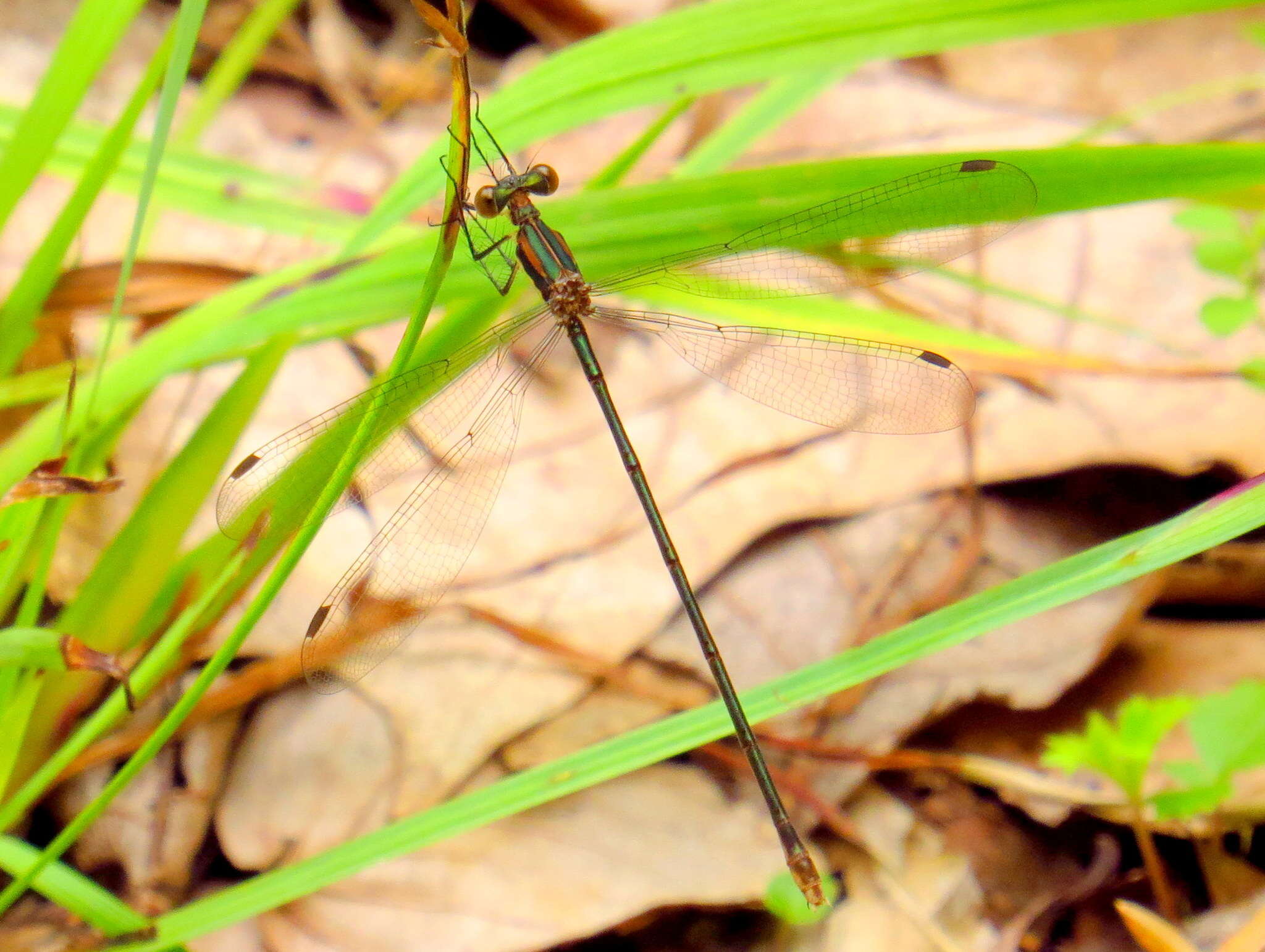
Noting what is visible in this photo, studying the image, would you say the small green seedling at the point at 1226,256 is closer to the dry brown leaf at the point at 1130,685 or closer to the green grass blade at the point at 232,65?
the dry brown leaf at the point at 1130,685

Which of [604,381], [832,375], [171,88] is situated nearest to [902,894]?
[832,375]

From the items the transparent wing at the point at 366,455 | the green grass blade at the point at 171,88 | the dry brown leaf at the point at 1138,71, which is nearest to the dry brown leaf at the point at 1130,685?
the transparent wing at the point at 366,455

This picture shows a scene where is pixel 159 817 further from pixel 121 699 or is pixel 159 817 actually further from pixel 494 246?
pixel 494 246

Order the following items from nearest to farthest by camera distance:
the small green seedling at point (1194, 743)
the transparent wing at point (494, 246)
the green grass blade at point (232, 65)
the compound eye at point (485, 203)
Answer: the small green seedling at point (1194, 743)
the transparent wing at point (494, 246)
the compound eye at point (485, 203)
the green grass blade at point (232, 65)

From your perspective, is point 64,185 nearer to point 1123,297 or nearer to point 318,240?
point 318,240

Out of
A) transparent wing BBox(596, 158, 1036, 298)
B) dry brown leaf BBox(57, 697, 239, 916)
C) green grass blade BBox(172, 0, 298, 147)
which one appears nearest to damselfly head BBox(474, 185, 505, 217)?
transparent wing BBox(596, 158, 1036, 298)
